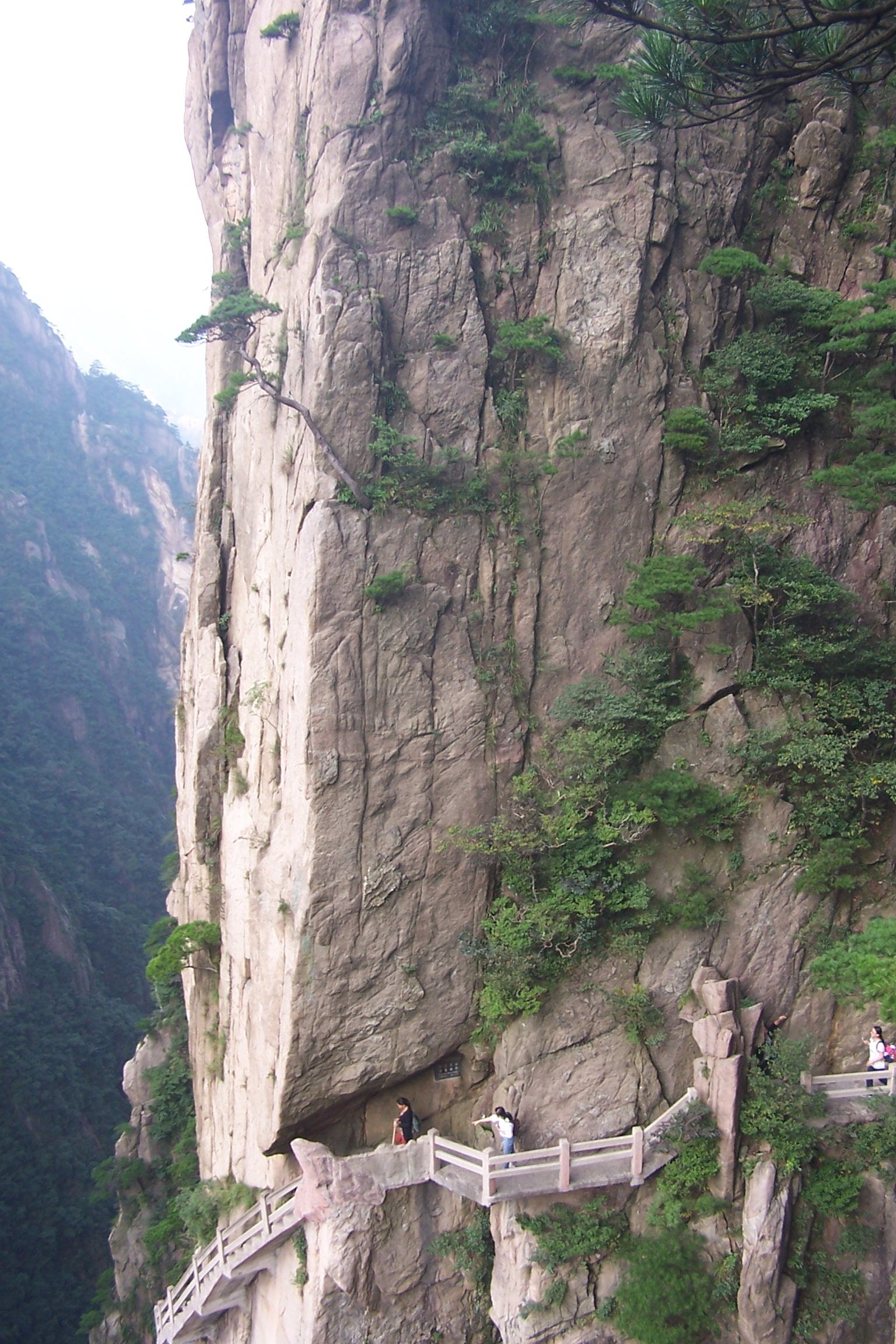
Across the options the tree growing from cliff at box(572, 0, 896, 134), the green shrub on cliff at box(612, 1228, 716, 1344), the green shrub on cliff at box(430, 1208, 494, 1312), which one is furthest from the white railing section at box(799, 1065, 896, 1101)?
the tree growing from cliff at box(572, 0, 896, 134)

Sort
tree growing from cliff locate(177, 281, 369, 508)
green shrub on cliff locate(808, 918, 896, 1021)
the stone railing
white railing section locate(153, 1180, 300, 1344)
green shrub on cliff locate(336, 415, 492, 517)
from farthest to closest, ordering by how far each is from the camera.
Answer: green shrub on cliff locate(336, 415, 492, 517), tree growing from cliff locate(177, 281, 369, 508), white railing section locate(153, 1180, 300, 1344), the stone railing, green shrub on cliff locate(808, 918, 896, 1021)

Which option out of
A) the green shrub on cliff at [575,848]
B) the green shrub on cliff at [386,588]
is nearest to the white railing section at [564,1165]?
the green shrub on cliff at [575,848]

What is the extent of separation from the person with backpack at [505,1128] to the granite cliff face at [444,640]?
309 millimetres

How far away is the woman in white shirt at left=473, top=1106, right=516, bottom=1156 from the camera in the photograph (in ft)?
41.7

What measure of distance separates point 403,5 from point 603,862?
48.5ft

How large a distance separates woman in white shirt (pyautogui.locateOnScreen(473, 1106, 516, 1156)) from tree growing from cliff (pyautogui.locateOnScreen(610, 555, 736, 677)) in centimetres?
712

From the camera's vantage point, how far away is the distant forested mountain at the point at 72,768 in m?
29.0

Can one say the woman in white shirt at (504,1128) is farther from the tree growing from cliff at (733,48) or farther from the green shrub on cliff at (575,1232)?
the tree growing from cliff at (733,48)

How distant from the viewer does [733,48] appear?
845 cm

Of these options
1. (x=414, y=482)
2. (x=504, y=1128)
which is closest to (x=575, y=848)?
(x=504, y=1128)

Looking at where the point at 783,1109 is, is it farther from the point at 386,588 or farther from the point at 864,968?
the point at 386,588

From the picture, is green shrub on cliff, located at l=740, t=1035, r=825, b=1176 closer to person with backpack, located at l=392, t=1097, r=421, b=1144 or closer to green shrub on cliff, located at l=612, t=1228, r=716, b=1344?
green shrub on cliff, located at l=612, t=1228, r=716, b=1344

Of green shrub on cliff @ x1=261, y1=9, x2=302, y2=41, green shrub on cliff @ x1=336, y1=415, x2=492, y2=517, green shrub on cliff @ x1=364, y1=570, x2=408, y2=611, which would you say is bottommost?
green shrub on cliff @ x1=364, y1=570, x2=408, y2=611

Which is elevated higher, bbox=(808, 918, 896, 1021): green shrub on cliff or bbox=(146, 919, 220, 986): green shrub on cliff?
bbox=(146, 919, 220, 986): green shrub on cliff
